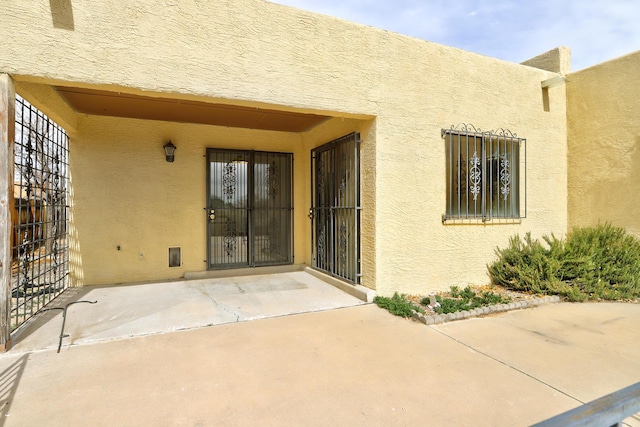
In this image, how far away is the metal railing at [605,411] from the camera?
2.83 ft

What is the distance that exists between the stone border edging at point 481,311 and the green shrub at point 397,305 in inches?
4.7

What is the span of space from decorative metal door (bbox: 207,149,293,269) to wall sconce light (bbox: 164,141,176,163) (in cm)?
70

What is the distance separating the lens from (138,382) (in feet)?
9.05

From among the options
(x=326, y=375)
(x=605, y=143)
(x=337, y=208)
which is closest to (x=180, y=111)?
(x=337, y=208)

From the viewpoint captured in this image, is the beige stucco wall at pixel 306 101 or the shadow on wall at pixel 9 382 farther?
the beige stucco wall at pixel 306 101

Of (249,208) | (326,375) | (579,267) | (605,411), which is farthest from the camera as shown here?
(249,208)

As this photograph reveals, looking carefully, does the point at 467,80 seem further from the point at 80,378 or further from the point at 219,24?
the point at 80,378

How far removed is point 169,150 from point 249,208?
195 cm

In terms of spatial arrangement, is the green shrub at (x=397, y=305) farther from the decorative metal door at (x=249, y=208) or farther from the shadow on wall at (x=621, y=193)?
the shadow on wall at (x=621, y=193)

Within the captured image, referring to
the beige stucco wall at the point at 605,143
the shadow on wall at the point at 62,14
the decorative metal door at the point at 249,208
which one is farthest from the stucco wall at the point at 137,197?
the beige stucco wall at the point at 605,143

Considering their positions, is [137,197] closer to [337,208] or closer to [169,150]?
[169,150]

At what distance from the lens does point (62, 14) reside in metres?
3.61

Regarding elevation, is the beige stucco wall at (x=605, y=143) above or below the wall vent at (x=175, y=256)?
above

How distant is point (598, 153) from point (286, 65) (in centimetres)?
643
